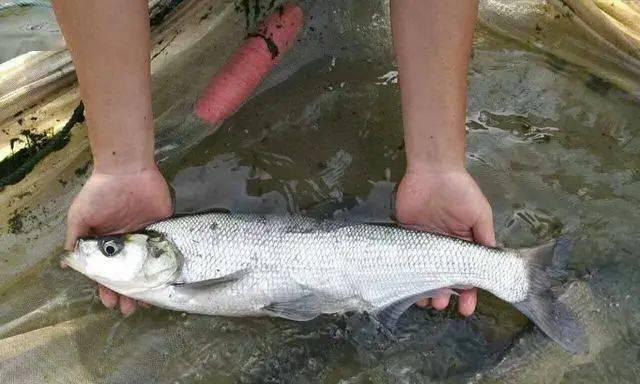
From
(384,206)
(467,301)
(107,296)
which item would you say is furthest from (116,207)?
(467,301)

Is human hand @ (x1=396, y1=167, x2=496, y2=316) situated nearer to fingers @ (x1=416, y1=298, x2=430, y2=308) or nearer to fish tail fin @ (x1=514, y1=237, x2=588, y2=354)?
fingers @ (x1=416, y1=298, x2=430, y2=308)

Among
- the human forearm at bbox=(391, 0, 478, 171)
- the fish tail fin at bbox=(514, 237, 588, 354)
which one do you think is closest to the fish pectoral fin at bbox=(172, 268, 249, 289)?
the human forearm at bbox=(391, 0, 478, 171)

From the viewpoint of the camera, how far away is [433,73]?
236cm

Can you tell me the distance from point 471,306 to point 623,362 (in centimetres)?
54

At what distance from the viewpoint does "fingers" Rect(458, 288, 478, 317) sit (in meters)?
2.41

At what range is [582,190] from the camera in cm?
272

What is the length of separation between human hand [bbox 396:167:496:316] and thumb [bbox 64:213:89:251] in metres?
1.15

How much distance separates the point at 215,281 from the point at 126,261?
0.31 m

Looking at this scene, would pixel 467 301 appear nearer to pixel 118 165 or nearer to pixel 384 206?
pixel 384 206

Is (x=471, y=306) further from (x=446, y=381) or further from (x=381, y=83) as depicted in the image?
(x=381, y=83)

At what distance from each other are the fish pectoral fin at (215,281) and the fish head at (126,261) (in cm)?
4

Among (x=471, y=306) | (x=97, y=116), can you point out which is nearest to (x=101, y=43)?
(x=97, y=116)

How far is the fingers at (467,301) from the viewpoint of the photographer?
7.91 ft

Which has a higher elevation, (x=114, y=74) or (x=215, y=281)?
(x=114, y=74)
